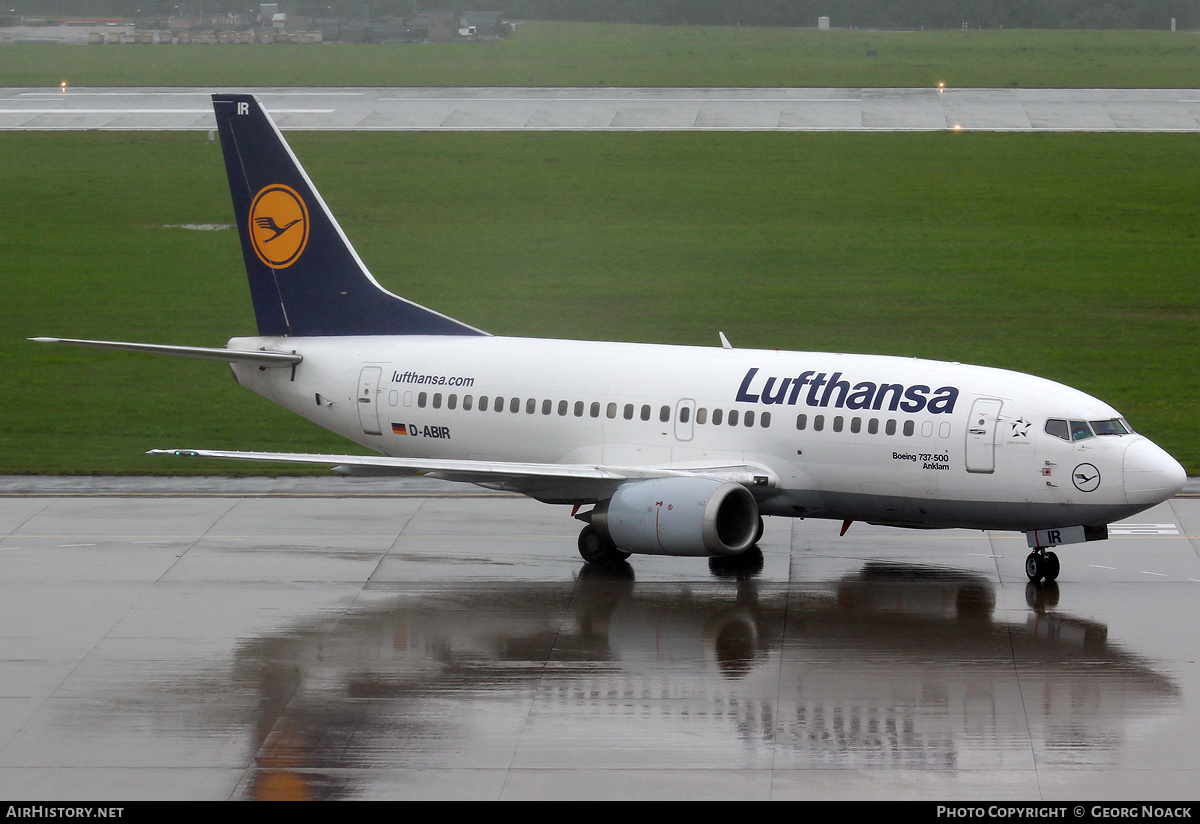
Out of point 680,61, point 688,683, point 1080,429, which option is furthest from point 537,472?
point 680,61

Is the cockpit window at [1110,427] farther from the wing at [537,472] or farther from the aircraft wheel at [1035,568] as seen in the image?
the wing at [537,472]

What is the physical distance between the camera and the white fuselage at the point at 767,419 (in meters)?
28.1

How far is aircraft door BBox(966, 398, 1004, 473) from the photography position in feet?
92.5

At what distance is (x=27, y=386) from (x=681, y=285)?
24.9 metres

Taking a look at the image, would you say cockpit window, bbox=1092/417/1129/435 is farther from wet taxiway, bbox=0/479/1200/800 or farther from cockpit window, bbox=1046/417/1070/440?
wet taxiway, bbox=0/479/1200/800

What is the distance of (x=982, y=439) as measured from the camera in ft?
92.6

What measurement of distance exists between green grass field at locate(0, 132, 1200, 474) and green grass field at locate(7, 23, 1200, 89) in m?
29.5

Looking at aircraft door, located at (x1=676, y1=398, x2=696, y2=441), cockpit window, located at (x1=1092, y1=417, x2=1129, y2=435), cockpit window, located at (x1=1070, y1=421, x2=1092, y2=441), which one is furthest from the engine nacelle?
cockpit window, located at (x1=1092, y1=417, x2=1129, y2=435)

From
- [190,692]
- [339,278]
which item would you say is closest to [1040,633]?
[190,692]

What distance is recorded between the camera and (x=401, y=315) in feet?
115

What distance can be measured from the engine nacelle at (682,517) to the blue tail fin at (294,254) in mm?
8016

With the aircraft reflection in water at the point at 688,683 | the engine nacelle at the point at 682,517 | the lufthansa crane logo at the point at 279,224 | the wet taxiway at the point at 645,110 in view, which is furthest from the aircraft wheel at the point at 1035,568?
the wet taxiway at the point at 645,110

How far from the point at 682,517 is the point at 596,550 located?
3106 mm

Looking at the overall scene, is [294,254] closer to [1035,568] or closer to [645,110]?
[1035,568]
